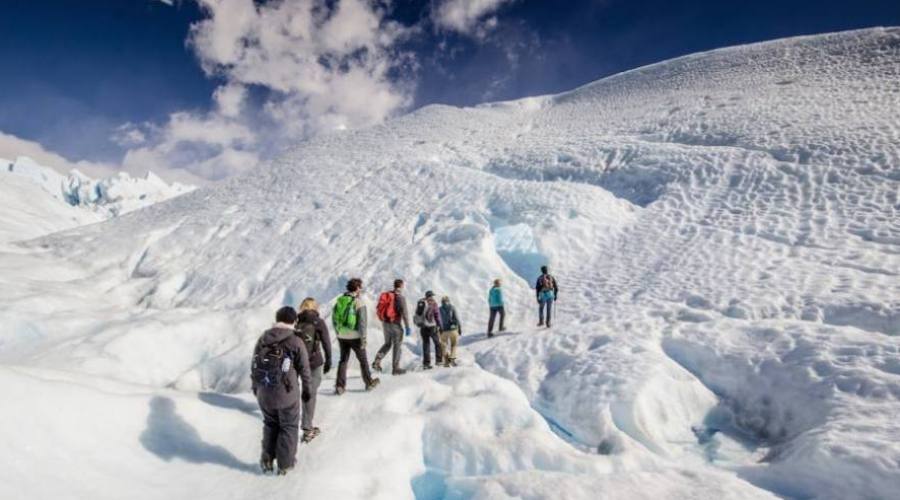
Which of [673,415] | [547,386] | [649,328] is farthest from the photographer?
[649,328]

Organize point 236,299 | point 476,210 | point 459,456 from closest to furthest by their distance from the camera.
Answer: point 459,456 < point 236,299 < point 476,210

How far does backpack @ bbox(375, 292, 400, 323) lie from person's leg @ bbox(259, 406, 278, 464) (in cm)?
390

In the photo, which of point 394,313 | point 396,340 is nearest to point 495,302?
point 396,340

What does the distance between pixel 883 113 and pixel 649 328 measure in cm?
1723

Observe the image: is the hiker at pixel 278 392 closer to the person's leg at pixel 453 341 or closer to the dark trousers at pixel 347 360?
the dark trousers at pixel 347 360

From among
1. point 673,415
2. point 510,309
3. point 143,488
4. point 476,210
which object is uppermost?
point 476,210

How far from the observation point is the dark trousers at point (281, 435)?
5.02 meters

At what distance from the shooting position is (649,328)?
10.8m

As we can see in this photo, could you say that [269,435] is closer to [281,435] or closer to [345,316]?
[281,435]

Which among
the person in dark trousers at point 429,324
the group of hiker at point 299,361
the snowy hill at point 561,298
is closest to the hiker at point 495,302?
the snowy hill at point 561,298

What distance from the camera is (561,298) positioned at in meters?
13.8

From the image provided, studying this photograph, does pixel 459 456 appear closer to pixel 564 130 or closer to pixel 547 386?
pixel 547 386

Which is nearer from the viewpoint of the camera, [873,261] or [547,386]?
[547,386]

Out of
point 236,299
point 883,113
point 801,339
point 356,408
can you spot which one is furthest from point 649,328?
point 883,113
